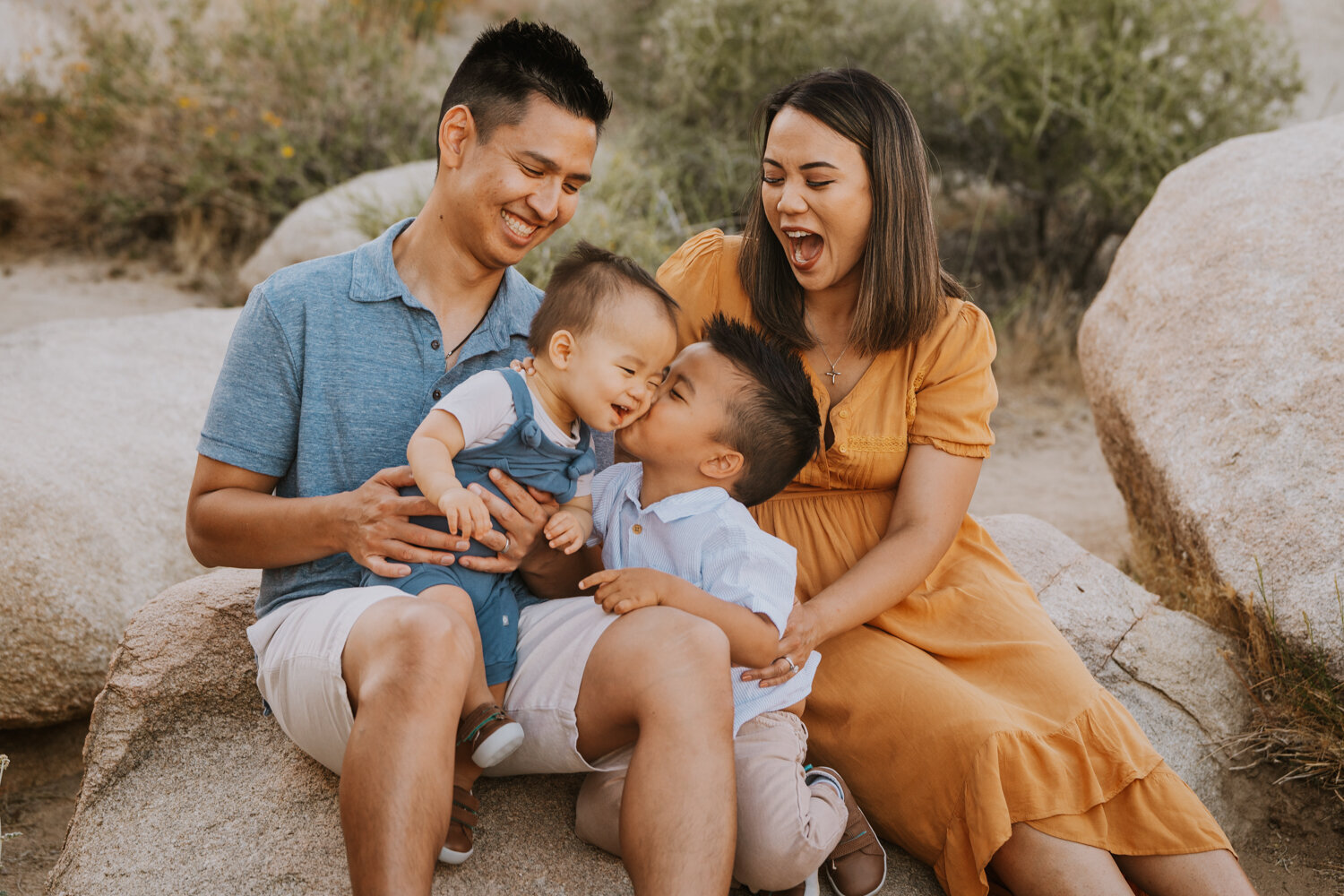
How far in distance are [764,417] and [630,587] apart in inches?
20.0

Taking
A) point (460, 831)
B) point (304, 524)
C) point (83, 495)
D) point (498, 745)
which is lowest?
point (83, 495)

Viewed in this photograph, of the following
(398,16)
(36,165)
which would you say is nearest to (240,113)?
(36,165)

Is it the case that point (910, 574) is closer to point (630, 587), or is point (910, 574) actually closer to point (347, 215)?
point (630, 587)

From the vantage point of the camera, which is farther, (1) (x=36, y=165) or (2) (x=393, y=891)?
(1) (x=36, y=165)

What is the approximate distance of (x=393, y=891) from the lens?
1733 mm

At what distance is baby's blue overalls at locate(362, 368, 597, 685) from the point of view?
86.9 inches

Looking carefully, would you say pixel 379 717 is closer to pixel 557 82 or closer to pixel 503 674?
pixel 503 674

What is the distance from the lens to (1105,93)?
764 centimetres

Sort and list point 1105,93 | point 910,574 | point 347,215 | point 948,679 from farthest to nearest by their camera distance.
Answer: point 1105,93 < point 347,215 < point 910,574 < point 948,679

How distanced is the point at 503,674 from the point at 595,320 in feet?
2.60

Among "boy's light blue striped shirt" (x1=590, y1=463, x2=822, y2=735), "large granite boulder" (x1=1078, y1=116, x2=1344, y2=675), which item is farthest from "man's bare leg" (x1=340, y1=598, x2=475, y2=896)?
"large granite boulder" (x1=1078, y1=116, x2=1344, y2=675)

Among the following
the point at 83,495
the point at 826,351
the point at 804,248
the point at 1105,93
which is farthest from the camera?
the point at 1105,93

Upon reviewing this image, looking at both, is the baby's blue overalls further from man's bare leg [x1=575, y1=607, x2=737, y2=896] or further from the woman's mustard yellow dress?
Answer: the woman's mustard yellow dress

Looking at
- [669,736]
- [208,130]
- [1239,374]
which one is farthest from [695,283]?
[208,130]
